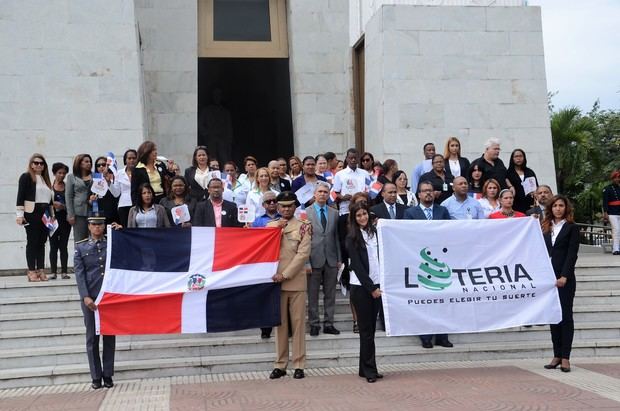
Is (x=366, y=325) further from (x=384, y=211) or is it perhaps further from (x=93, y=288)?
(x=93, y=288)

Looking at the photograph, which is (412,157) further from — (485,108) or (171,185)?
(171,185)

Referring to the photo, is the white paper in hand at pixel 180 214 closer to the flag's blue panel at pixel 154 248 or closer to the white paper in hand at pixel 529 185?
the flag's blue panel at pixel 154 248

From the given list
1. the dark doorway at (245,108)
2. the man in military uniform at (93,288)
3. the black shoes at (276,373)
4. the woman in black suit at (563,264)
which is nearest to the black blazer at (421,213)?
the woman in black suit at (563,264)

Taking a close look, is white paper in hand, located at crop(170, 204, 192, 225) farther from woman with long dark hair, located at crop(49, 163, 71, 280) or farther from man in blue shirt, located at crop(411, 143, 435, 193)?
man in blue shirt, located at crop(411, 143, 435, 193)

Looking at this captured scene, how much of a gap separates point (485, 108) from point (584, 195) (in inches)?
542

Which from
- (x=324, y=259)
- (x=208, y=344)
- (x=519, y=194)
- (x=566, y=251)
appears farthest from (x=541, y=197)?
(x=208, y=344)

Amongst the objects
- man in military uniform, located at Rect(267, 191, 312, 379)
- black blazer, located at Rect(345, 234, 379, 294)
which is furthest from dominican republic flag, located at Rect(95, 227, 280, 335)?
black blazer, located at Rect(345, 234, 379, 294)

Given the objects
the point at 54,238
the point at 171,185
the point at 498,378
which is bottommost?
the point at 498,378

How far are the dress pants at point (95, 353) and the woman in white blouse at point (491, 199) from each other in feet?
18.5

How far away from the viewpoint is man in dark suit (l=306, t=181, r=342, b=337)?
366 inches

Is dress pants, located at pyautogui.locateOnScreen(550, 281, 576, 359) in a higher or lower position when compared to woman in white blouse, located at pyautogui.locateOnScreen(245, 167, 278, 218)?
lower

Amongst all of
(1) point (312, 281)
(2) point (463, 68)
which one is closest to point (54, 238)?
(1) point (312, 281)

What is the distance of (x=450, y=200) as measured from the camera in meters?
10.2

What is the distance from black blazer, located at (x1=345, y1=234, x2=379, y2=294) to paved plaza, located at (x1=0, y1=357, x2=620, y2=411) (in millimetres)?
1093
